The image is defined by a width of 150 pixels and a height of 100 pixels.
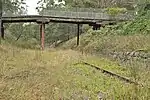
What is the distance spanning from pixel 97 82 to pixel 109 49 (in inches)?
525

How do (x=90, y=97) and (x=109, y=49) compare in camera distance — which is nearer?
(x=90, y=97)

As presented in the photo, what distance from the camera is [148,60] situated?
17.2m

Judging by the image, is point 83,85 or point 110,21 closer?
point 83,85

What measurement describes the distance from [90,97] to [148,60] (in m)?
9.06

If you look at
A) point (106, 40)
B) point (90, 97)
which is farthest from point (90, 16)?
point (90, 97)

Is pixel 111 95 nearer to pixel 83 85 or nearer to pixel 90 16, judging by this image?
pixel 83 85

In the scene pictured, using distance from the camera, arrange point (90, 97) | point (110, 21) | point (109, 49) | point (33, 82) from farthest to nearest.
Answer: point (110, 21), point (109, 49), point (33, 82), point (90, 97)

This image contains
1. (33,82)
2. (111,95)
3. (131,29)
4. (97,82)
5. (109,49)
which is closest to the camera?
(111,95)

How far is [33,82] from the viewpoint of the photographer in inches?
404

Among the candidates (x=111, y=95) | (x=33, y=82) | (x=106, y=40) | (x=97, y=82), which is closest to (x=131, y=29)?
(x=106, y=40)

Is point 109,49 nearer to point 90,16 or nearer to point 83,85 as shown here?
point 83,85

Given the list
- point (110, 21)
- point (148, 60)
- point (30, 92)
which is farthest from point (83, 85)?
point (110, 21)

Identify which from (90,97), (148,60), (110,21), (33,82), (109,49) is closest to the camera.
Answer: (90,97)

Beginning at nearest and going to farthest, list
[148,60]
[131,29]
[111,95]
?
[111,95] < [148,60] < [131,29]
